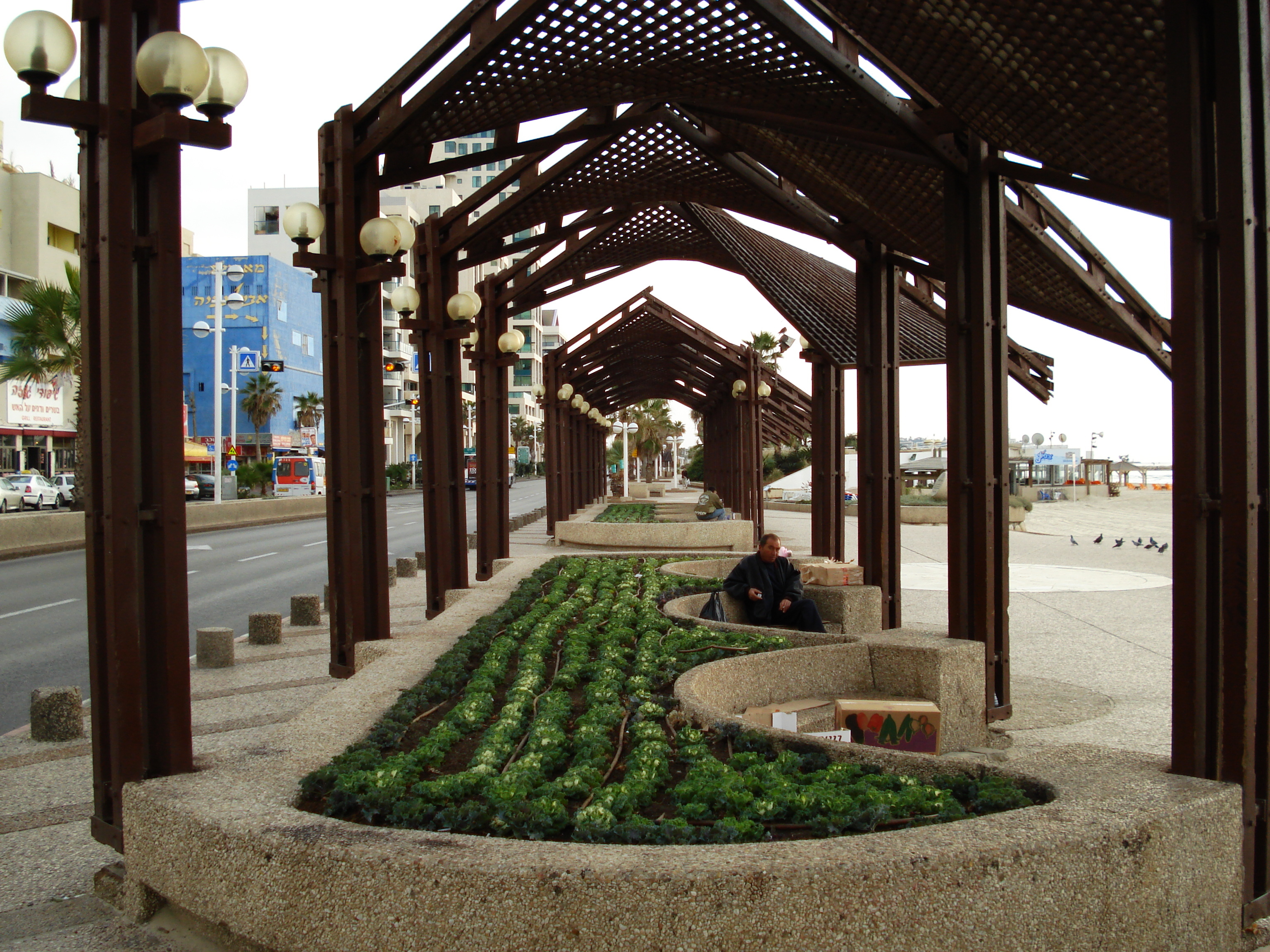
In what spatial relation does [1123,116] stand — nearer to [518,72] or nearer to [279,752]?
[518,72]

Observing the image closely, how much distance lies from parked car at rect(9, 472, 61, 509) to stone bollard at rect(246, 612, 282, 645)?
28.4 m

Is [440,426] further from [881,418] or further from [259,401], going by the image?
[259,401]

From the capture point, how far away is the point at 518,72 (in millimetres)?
7598

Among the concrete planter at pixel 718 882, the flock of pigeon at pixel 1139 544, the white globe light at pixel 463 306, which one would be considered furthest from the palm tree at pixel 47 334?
the concrete planter at pixel 718 882

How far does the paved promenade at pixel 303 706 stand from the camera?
12.7 ft

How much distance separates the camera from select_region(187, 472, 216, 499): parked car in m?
45.0

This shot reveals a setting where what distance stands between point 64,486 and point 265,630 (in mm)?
31989

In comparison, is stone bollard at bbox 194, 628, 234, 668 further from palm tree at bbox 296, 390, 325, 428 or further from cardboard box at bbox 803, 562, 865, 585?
palm tree at bbox 296, 390, 325, 428

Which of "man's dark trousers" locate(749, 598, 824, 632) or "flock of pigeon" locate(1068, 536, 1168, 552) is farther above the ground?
"man's dark trousers" locate(749, 598, 824, 632)

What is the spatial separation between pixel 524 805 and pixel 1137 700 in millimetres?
5982

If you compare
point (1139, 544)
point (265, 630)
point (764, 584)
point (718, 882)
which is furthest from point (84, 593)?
point (1139, 544)

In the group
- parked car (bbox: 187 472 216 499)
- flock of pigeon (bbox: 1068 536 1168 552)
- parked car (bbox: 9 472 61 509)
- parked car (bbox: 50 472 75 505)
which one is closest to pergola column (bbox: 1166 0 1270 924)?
flock of pigeon (bbox: 1068 536 1168 552)

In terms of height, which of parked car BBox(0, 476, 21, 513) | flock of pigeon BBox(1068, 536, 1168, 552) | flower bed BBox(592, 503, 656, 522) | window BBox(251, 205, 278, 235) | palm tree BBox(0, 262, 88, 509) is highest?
window BBox(251, 205, 278, 235)

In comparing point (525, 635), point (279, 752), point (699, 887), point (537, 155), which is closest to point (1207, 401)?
point (699, 887)
